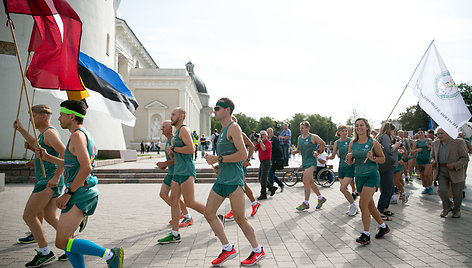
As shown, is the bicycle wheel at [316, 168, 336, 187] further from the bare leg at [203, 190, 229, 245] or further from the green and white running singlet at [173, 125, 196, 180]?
the bare leg at [203, 190, 229, 245]

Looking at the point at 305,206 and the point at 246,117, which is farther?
the point at 246,117

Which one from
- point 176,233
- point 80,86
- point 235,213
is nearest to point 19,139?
point 80,86

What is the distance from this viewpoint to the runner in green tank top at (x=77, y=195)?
3402 mm

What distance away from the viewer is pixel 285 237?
5.64 m

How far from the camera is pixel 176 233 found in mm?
5355

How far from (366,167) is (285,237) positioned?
1.69 meters

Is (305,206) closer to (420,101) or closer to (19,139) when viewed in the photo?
(420,101)

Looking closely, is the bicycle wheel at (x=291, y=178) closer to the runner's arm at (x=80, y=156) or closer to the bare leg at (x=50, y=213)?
the bare leg at (x=50, y=213)

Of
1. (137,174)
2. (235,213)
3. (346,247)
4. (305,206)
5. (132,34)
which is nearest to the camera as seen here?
(235,213)

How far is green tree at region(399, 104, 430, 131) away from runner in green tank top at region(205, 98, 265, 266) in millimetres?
60262

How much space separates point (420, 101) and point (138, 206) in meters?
6.84

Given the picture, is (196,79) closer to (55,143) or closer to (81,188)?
(55,143)

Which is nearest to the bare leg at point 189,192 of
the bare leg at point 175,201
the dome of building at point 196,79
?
the bare leg at point 175,201

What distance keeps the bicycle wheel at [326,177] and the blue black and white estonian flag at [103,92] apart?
26.6 ft
